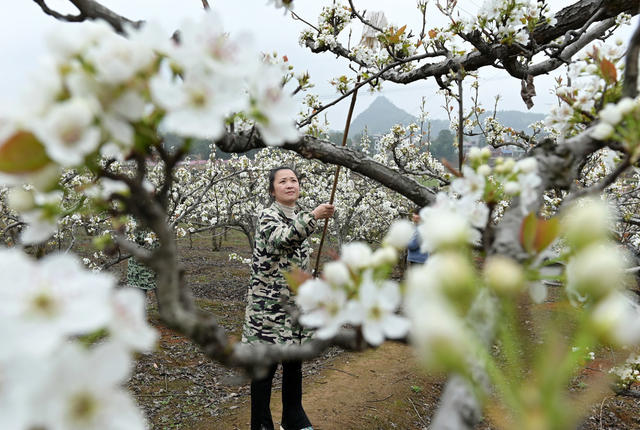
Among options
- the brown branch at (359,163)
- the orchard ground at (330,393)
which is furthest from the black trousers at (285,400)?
the brown branch at (359,163)

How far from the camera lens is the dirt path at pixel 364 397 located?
462cm

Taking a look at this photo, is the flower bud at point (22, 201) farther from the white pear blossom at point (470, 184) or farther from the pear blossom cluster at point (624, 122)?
the pear blossom cluster at point (624, 122)

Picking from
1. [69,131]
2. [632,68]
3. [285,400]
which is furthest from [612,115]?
[285,400]

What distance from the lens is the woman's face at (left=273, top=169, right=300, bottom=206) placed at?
333 centimetres

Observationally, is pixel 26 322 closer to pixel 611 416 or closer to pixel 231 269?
pixel 611 416

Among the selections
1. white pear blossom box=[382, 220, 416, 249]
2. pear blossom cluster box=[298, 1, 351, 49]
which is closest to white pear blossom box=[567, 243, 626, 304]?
white pear blossom box=[382, 220, 416, 249]

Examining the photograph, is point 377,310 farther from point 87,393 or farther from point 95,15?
point 95,15

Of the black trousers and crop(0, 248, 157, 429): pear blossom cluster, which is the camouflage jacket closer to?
the black trousers

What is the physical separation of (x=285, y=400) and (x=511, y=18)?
3131 mm

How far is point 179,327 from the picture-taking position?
53cm

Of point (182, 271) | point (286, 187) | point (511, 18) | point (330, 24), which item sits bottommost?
point (182, 271)

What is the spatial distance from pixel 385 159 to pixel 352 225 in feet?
7.80

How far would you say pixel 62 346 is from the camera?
1.39ft

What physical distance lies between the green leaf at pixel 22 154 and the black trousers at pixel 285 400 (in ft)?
9.50
